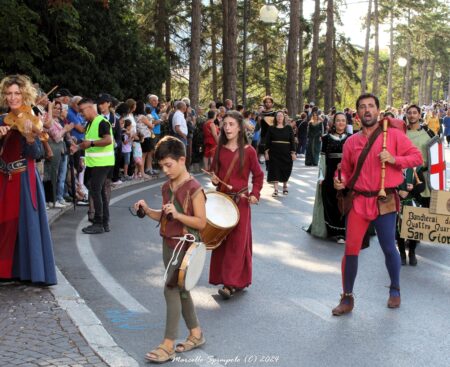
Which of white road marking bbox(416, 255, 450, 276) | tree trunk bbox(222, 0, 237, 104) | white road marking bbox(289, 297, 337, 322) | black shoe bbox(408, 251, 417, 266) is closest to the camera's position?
white road marking bbox(289, 297, 337, 322)

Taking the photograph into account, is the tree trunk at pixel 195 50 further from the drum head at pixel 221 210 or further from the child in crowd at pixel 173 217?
the child in crowd at pixel 173 217

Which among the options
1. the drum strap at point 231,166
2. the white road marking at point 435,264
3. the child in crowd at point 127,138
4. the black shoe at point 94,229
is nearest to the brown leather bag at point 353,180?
the drum strap at point 231,166

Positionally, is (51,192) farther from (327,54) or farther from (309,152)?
(327,54)

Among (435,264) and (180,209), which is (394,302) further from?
(180,209)

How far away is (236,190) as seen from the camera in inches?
282

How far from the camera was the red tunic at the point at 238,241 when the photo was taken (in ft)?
23.1

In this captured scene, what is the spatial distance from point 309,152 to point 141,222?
12.8 meters

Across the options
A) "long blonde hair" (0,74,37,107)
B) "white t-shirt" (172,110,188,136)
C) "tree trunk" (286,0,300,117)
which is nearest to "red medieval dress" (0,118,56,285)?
"long blonde hair" (0,74,37,107)

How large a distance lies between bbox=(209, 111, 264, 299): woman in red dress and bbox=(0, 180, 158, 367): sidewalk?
1.44m

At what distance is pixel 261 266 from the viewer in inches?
328

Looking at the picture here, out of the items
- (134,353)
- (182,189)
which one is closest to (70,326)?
(134,353)

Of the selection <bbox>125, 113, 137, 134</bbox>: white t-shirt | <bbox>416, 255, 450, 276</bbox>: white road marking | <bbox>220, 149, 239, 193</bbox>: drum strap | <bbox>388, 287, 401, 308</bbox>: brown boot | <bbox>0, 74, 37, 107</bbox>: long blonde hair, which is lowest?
<bbox>416, 255, 450, 276</bbox>: white road marking

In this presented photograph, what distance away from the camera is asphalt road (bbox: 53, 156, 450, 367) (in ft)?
17.7

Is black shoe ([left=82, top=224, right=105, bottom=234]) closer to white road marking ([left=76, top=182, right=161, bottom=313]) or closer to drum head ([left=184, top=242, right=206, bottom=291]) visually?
white road marking ([left=76, top=182, right=161, bottom=313])
